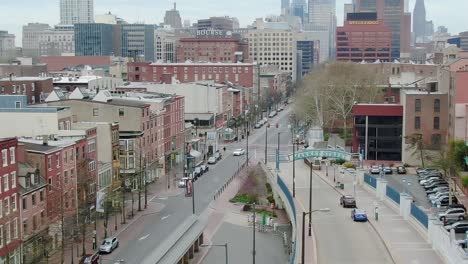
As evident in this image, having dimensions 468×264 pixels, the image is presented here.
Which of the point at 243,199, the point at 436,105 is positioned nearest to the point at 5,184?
the point at 243,199

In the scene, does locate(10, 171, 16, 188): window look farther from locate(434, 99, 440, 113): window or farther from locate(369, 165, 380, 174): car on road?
locate(434, 99, 440, 113): window

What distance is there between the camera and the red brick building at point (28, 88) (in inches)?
3661

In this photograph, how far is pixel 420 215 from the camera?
155 feet

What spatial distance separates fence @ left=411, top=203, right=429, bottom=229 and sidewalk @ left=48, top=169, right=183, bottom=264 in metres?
19.3

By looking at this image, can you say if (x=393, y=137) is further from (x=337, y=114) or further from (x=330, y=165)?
(x=337, y=114)

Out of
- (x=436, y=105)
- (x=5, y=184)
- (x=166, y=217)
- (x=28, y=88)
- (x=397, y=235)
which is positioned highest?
(x=28, y=88)

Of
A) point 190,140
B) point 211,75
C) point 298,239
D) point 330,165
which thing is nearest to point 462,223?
point 298,239

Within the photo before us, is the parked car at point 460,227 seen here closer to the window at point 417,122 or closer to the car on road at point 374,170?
the car on road at point 374,170

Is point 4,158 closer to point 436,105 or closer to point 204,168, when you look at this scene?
point 204,168

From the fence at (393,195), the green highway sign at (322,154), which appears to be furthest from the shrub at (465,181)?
the green highway sign at (322,154)

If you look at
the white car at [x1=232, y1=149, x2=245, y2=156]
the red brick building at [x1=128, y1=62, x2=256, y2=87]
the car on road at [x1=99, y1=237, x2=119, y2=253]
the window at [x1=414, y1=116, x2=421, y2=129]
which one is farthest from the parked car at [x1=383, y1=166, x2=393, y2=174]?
the red brick building at [x1=128, y1=62, x2=256, y2=87]

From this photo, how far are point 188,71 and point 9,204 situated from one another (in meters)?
112

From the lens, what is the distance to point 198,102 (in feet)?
386

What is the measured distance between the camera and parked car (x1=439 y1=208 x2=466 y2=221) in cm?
5056
